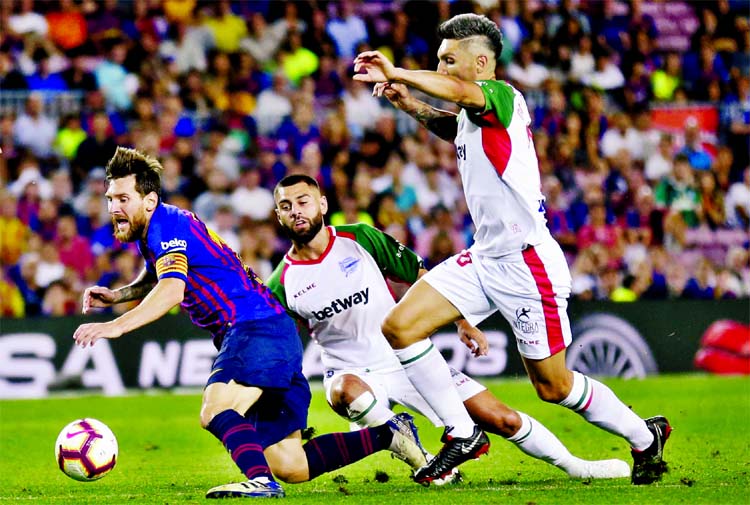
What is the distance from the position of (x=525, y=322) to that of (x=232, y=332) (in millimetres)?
1639

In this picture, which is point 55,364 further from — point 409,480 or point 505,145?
point 505,145

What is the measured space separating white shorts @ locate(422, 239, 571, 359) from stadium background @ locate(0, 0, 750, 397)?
7.15m

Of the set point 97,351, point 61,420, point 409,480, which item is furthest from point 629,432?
point 97,351

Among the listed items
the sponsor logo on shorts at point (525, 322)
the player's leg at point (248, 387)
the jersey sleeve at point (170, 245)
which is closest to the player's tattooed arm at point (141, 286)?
the jersey sleeve at point (170, 245)

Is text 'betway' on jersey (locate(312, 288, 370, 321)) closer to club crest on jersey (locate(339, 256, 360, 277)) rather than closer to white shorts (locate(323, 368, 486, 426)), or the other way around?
club crest on jersey (locate(339, 256, 360, 277))

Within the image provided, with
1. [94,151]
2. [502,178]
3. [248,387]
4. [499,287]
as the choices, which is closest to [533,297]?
[499,287]

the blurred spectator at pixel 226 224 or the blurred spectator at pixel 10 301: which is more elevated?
the blurred spectator at pixel 226 224

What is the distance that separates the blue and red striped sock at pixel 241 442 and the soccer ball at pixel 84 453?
0.75 metres

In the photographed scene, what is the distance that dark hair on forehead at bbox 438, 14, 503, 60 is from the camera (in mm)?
6672

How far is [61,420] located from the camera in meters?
11.4

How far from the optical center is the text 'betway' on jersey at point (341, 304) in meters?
7.79

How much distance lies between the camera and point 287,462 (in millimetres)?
6832

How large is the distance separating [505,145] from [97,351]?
809 cm

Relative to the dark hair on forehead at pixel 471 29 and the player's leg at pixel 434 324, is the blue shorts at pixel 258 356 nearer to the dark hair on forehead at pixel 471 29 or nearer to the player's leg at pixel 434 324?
the player's leg at pixel 434 324
